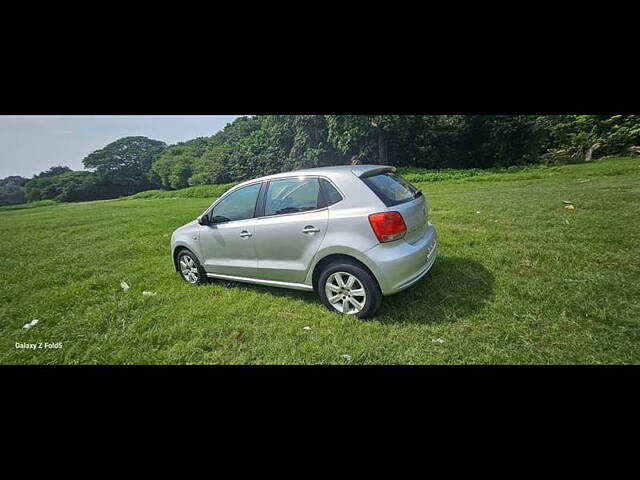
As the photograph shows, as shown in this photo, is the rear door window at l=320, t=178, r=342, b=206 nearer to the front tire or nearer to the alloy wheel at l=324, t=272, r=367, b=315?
the alloy wheel at l=324, t=272, r=367, b=315

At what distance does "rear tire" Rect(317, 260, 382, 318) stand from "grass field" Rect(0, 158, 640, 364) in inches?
4.9

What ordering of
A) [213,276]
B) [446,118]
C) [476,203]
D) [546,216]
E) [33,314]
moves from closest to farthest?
[33,314], [213,276], [546,216], [476,203], [446,118]

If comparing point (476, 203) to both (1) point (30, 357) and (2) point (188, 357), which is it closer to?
(2) point (188, 357)

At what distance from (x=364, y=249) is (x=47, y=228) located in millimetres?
13488

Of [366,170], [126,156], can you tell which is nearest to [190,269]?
[366,170]

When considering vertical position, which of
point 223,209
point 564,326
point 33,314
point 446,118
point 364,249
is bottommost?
point 564,326

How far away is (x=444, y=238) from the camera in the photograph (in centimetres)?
485

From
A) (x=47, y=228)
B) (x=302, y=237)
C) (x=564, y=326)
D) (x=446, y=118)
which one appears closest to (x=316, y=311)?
(x=302, y=237)

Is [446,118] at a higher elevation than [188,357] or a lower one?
higher

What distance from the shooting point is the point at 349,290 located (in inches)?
109

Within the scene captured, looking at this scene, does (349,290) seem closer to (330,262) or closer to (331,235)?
(330,262)

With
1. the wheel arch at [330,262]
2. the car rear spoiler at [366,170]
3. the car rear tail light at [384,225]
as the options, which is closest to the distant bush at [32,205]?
the wheel arch at [330,262]

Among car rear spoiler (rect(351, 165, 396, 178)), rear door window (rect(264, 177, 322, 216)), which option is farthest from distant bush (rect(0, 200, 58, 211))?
car rear spoiler (rect(351, 165, 396, 178))

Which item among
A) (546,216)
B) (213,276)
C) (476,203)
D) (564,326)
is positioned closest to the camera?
(564,326)
